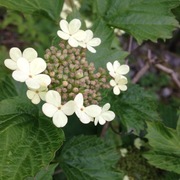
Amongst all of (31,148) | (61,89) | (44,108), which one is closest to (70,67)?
(61,89)

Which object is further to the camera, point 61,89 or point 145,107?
point 145,107

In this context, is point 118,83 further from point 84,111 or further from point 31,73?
point 31,73

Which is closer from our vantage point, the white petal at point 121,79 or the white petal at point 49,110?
the white petal at point 49,110

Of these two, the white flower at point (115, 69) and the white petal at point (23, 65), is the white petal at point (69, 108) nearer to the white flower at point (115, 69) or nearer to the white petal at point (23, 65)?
the white petal at point (23, 65)

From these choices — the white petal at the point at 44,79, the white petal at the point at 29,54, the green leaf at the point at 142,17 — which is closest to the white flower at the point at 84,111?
the white petal at the point at 44,79

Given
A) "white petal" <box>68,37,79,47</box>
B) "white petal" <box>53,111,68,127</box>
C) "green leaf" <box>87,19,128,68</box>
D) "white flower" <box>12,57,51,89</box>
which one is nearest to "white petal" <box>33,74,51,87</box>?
"white flower" <box>12,57,51,89</box>

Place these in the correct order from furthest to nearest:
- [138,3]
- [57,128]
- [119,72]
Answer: [138,3] < [119,72] < [57,128]

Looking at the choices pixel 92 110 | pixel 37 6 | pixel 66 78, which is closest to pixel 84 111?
pixel 92 110

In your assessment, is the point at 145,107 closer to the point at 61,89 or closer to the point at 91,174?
the point at 91,174
